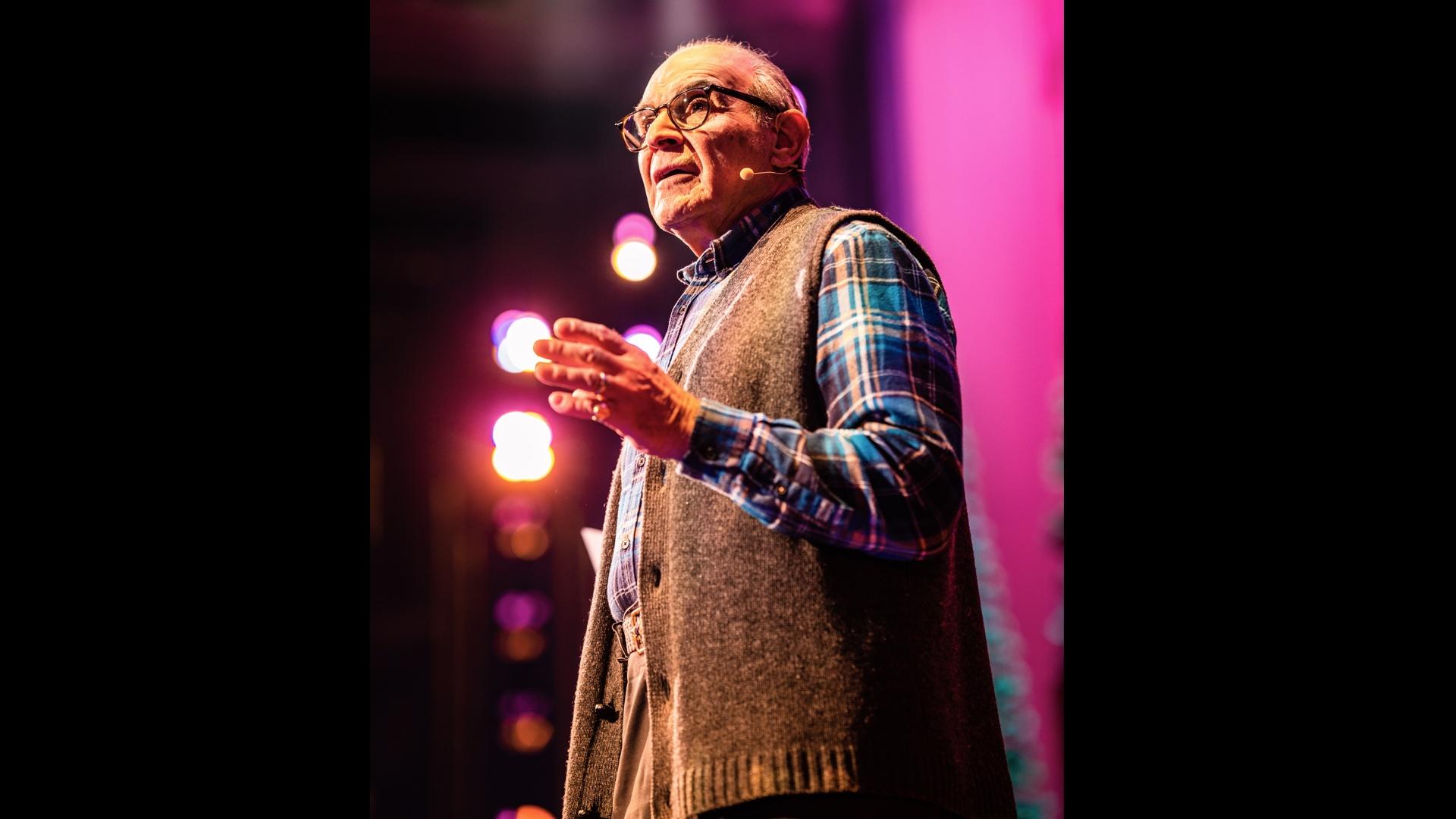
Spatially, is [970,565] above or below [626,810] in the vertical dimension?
above

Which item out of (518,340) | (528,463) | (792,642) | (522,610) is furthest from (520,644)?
(792,642)

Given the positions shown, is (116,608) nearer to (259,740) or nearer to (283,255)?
(259,740)

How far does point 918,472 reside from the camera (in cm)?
114

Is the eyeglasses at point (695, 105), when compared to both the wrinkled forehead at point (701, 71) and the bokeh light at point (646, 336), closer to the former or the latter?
the wrinkled forehead at point (701, 71)

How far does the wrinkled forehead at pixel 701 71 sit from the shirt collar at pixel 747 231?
0.63 ft

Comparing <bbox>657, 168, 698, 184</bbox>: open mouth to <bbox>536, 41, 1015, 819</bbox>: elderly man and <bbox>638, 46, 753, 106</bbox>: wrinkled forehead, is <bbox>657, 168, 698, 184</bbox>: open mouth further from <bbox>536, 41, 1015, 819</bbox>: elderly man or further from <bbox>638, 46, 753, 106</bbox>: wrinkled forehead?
<bbox>536, 41, 1015, 819</bbox>: elderly man

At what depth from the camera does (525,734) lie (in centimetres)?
309

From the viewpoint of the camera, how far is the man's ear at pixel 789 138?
1.60 meters

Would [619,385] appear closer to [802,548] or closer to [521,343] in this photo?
[802,548]

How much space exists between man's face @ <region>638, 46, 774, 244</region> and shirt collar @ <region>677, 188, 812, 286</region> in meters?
0.04

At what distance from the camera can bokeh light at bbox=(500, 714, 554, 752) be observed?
10.1 feet

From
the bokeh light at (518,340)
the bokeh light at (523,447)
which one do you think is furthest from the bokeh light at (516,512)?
the bokeh light at (518,340)
